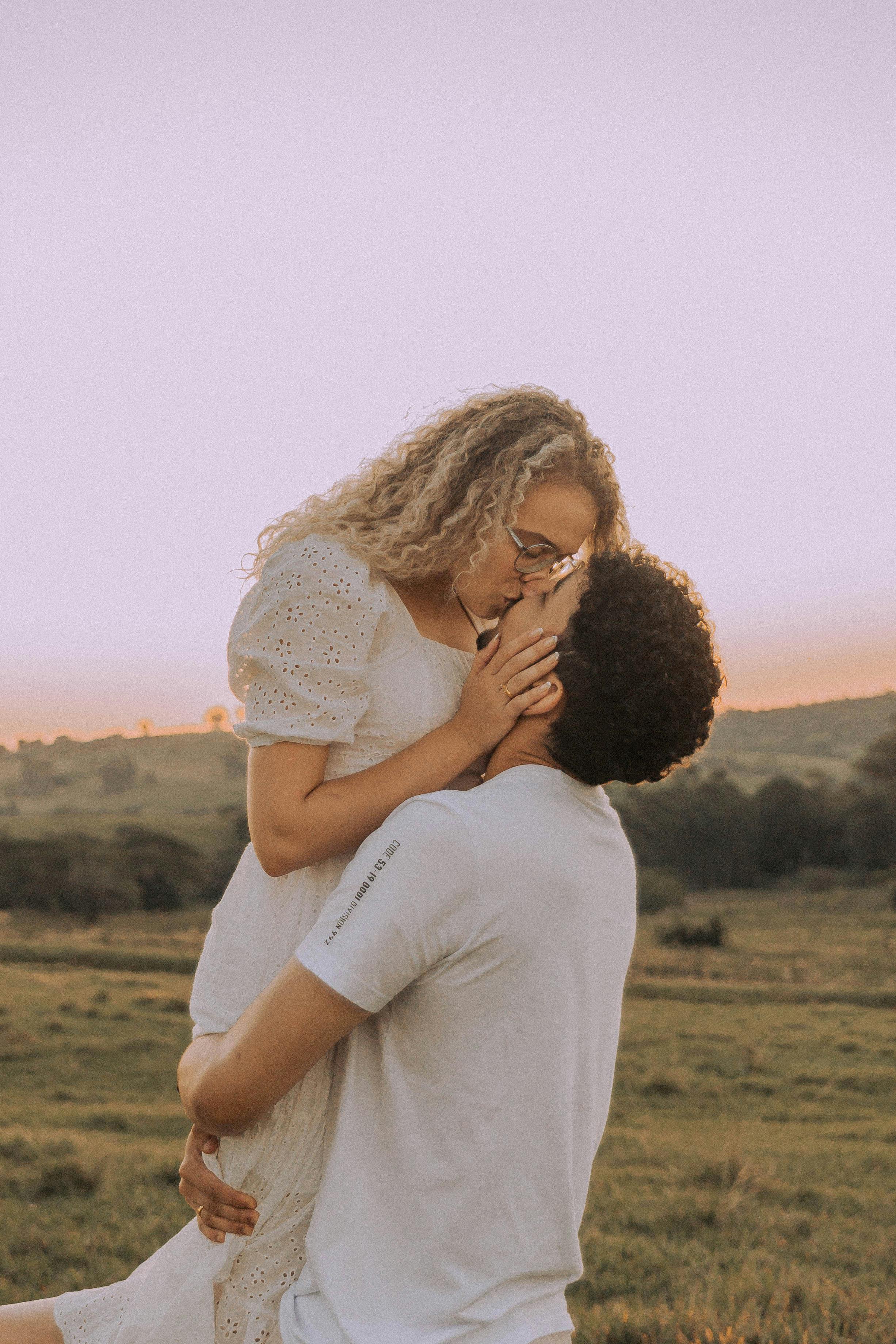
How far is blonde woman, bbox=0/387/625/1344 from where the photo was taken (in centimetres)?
210

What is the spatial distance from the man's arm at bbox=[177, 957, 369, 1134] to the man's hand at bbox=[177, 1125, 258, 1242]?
0.15 meters

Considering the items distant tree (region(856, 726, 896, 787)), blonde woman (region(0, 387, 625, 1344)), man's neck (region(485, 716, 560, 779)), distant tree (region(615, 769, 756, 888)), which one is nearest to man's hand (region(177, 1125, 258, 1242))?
blonde woman (region(0, 387, 625, 1344))

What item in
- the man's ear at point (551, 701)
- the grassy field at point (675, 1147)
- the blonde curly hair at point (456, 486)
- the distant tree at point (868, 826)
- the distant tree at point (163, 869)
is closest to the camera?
the man's ear at point (551, 701)

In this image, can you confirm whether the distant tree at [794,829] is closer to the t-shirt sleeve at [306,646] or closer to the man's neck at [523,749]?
the man's neck at [523,749]

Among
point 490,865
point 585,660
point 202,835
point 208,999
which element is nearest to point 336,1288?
point 208,999

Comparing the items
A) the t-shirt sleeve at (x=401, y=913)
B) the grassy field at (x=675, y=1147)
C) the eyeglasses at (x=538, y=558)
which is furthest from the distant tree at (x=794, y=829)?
the t-shirt sleeve at (x=401, y=913)

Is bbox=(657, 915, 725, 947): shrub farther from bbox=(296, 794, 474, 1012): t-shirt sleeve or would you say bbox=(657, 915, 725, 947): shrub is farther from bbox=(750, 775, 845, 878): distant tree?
bbox=(296, 794, 474, 1012): t-shirt sleeve

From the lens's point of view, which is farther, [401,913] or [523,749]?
[523,749]

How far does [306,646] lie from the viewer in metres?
2.17

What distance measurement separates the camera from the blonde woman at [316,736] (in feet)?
6.88

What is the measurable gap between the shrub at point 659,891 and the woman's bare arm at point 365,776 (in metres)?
40.1

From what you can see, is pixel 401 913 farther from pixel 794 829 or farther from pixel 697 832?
pixel 794 829

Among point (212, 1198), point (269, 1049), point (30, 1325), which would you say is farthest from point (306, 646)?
point (30, 1325)

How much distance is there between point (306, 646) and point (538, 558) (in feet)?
2.07
